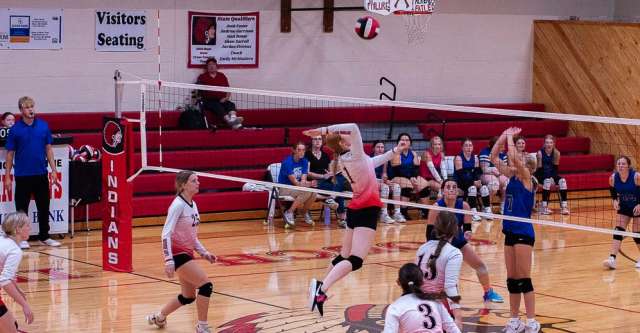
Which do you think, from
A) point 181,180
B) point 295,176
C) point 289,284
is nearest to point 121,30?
point 295,176

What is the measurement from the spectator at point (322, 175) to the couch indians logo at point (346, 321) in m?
6.38

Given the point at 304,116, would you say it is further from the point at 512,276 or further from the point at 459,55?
the point at 512,276

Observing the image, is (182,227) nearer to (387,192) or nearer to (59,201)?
(59,201)

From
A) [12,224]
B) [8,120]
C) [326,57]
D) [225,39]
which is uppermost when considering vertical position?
[225,39]

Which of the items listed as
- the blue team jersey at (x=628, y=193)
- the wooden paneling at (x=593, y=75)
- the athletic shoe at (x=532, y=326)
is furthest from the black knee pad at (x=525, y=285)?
the wooden paneling at (x=593, y=75)

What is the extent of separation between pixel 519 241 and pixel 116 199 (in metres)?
5.53

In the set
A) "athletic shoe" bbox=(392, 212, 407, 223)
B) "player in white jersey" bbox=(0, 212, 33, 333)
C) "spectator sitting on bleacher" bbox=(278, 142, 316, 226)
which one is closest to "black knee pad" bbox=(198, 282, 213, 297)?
"player in white jersey" bbox=(0, 212, 33, 333)

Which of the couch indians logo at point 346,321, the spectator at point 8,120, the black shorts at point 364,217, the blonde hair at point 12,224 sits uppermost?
the spectator at point 8,120

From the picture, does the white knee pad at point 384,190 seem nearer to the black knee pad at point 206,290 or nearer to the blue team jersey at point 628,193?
the blue team jersey at point 628,193

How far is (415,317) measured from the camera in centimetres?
740

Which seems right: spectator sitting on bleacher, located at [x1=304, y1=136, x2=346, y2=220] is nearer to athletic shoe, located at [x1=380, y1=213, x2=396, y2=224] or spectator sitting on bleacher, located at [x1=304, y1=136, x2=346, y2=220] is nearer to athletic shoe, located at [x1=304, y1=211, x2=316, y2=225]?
athletic shoe, located at [x1=304, y1=211, x2=316, y2=225]

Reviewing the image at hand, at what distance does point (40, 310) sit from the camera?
11828 mm

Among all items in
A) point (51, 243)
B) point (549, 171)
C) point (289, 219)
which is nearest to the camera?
point (51, 243)

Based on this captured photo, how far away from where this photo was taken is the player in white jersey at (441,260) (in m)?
9.09
